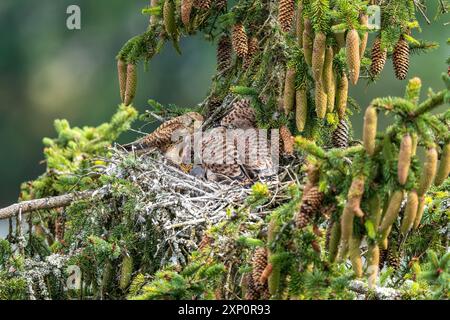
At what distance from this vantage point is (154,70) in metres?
20.6

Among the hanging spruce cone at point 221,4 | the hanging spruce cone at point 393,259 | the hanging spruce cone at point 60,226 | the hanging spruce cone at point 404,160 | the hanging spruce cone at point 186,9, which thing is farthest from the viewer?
the hanging spruce cone at point 60,226

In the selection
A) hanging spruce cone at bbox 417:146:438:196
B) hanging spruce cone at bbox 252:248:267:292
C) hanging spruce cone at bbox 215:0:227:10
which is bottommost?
hanging spruce cone at bbox 252:248:267:292

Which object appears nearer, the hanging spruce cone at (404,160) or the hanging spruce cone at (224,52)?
the hanging spruce cone at (404,160)

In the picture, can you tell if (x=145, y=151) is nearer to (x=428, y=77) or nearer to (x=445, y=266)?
(x=445, y=266)

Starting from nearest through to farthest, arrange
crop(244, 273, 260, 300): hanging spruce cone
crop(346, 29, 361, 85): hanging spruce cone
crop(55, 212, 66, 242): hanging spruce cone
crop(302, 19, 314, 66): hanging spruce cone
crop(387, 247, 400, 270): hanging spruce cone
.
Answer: crop(244, 273, 260, 300): hanging spruce cone → crop(346, 29, 361, 85): hanging spruce cone → crop(302, 19, 314, 66): hanging spruce cone → crop(387, 247, 400, 270): hanging spruce cone → crop(55, 212, 66, 242): hanging spruce cone

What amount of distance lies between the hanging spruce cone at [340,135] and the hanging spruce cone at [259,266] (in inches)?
76.6

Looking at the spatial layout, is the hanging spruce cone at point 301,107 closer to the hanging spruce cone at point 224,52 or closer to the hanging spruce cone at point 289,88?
the hanging spruce cone at point 289,88

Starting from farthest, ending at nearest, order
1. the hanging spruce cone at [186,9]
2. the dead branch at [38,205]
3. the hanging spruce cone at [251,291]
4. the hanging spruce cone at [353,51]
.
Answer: the dead branch at [38,205], the hanging spruce cone at [186,9], the hanging spruce cone at [353,51], the hanging spruce cone at [251,291]

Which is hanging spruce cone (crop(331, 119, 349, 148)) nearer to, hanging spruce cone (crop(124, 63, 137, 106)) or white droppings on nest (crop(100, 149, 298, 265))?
white droppings on nest (crop(100, 149, 298, 265))

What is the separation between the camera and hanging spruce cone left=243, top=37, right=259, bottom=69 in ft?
19.2

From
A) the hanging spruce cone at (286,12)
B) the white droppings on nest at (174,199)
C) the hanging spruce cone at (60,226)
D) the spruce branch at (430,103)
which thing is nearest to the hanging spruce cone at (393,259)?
the white droppings on nest at (174,199)

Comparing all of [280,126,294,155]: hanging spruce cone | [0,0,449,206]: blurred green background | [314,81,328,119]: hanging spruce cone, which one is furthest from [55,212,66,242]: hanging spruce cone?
[0,0,449,206]: blurred green background

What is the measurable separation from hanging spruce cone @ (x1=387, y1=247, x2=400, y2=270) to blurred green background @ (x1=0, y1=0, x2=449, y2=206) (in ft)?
44.1

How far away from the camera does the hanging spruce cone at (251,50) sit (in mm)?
5852
